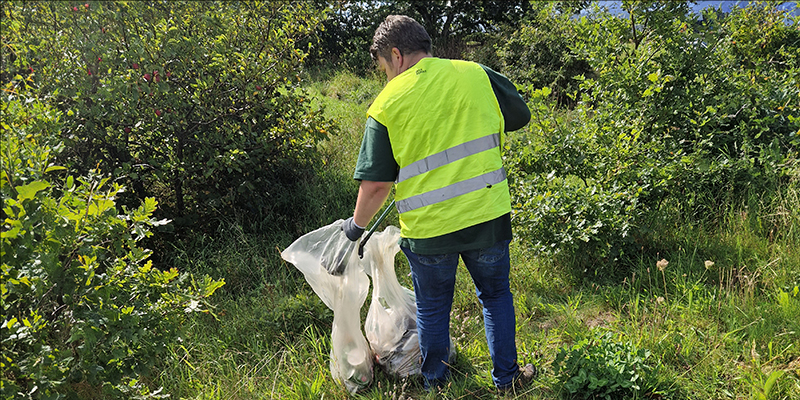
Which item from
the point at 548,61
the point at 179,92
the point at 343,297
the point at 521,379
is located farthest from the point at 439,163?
the point at 548,61

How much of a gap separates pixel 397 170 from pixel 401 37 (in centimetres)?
57

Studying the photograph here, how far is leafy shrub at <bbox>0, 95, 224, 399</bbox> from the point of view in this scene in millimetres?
1680

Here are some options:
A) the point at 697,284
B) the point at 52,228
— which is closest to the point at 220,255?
the point at 52,228

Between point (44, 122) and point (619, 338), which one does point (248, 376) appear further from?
point (619, 338)

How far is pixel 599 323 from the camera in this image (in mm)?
2744

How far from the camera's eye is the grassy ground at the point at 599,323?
2.26 metres

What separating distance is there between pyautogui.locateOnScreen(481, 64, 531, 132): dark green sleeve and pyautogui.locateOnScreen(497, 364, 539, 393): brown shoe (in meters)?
1.20

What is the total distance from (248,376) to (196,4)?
120 inches

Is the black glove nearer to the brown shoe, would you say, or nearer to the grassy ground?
the grassy ground

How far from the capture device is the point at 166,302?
237 centimetres

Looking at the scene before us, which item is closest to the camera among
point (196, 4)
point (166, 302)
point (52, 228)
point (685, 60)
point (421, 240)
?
point (52, 228)

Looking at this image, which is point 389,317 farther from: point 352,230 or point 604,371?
point 604,371

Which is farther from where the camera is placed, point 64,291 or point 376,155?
point 376,155

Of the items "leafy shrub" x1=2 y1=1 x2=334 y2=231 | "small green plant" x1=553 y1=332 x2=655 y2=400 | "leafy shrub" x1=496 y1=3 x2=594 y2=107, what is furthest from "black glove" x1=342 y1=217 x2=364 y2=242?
"leafy shrub" x1=496 y1=3 x2=594 y2=107
